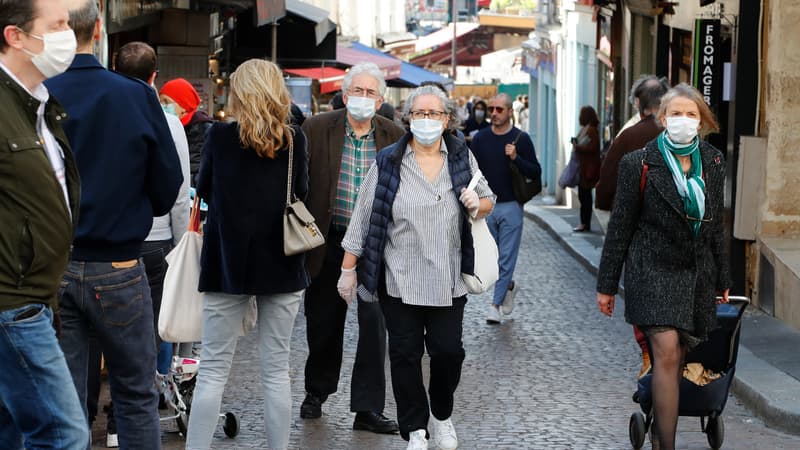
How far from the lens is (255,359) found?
32.7 ft

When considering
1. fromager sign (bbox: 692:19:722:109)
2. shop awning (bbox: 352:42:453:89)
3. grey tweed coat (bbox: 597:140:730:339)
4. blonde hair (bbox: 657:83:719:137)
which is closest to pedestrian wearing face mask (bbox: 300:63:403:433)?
grey tweed coat (bbox: 597:140:730:339)

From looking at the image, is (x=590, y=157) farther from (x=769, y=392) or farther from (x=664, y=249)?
(x=664, y=249)

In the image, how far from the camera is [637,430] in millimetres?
7344

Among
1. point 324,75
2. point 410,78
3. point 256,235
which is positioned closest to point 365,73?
point 256,235

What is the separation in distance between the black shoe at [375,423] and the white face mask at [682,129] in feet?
7.03

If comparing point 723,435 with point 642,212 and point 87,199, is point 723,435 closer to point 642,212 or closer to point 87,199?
point 642,212

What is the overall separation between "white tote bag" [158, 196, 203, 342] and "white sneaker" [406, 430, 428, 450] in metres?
1.16

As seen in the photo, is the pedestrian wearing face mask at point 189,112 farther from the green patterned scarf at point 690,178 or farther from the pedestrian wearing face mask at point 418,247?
the green patterned scarf at point 690,178

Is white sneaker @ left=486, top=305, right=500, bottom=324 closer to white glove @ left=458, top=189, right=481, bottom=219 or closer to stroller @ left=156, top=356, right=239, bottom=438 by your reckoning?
stroller @ left=156, top=356, right=239, bottom=438

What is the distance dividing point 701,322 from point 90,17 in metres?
3.19

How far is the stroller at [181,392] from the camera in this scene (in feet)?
24.7

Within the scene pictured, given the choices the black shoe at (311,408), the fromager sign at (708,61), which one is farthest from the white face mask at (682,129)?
the fromager sign at (708,61)

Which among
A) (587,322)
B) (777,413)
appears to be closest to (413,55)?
(587,322)

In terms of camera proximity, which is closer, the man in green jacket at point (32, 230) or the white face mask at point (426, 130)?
the man in green jacket at point (32, 230)
